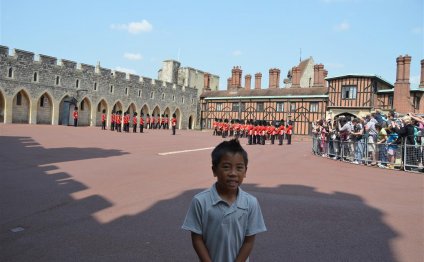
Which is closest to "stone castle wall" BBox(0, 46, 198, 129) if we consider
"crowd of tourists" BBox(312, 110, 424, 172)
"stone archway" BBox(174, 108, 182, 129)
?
"stone archway" BBox(174, 108, 182, 129)

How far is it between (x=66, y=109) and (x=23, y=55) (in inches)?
251

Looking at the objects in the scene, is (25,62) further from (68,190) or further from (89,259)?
(89,259)

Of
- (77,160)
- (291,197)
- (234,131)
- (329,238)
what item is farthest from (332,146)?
A: (234,131)

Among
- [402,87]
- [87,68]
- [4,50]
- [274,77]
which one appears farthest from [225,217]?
[274,77]

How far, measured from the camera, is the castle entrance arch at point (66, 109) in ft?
118

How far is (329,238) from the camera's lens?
4.79 metres

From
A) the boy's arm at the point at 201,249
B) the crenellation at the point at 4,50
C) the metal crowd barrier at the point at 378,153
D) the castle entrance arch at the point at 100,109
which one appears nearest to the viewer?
the boy's arm at the point at 201,249

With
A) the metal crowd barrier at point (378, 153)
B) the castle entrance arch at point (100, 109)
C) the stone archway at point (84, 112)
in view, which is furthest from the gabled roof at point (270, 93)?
the metal crowd barrier at point (378, 153)

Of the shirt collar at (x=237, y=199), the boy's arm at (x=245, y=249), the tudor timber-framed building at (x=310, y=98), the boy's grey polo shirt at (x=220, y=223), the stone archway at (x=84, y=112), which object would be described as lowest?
the boy's arm at (x=245, y=249)

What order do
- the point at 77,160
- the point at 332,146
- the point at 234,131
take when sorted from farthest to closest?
the point at 234,131
the point at 332,146
the point at 77,160

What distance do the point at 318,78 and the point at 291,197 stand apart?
3662 cm

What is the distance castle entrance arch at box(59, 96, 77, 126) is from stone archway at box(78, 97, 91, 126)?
1.97 m

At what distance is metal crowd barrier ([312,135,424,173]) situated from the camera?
35.9ft

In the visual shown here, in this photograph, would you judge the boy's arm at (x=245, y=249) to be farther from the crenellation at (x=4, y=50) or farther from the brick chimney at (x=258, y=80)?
the brick chimney at (x=258, y=80)
